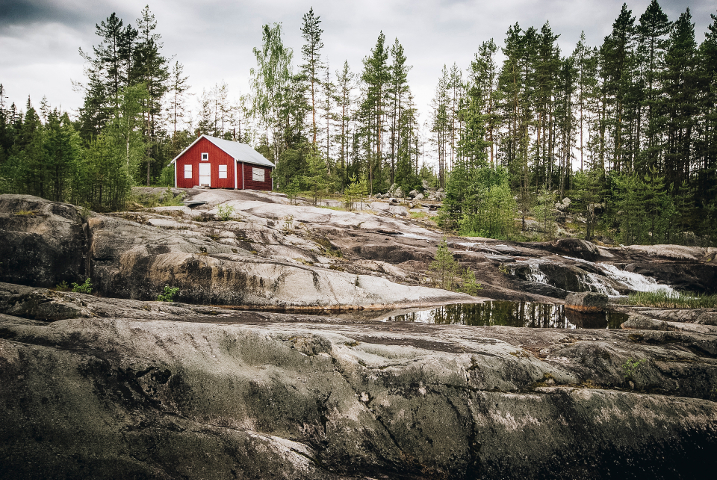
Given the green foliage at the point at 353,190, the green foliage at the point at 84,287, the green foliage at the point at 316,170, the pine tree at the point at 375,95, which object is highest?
the pine tree at the point at 375,95

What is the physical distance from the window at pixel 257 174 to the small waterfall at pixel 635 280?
31974 mm

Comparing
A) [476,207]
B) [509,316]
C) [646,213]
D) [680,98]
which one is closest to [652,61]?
[680,98]

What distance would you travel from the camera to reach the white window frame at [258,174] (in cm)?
3869

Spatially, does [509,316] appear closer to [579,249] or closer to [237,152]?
[579,249]

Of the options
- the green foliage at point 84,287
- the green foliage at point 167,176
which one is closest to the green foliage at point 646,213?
the green foliage at point 84,287

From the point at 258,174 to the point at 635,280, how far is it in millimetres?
33911

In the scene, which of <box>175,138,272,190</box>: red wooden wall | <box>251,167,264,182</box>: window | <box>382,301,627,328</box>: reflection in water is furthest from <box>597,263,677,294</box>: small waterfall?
<box>251,167,264,182</box>: window

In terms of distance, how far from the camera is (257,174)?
3938cm

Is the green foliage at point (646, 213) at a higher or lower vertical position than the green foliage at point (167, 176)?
lower

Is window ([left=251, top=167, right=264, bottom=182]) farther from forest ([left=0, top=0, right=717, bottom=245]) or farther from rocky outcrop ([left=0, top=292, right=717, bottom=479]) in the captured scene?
rocky outcrop ([left=0, top=292, right=717, bottom=479])

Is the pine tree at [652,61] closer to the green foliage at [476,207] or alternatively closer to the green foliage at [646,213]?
the green foliage at [646,213]

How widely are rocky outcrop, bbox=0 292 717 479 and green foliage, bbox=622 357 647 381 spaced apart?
0.09ft

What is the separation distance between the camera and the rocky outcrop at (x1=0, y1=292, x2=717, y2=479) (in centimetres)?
307

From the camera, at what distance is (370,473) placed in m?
3.68
